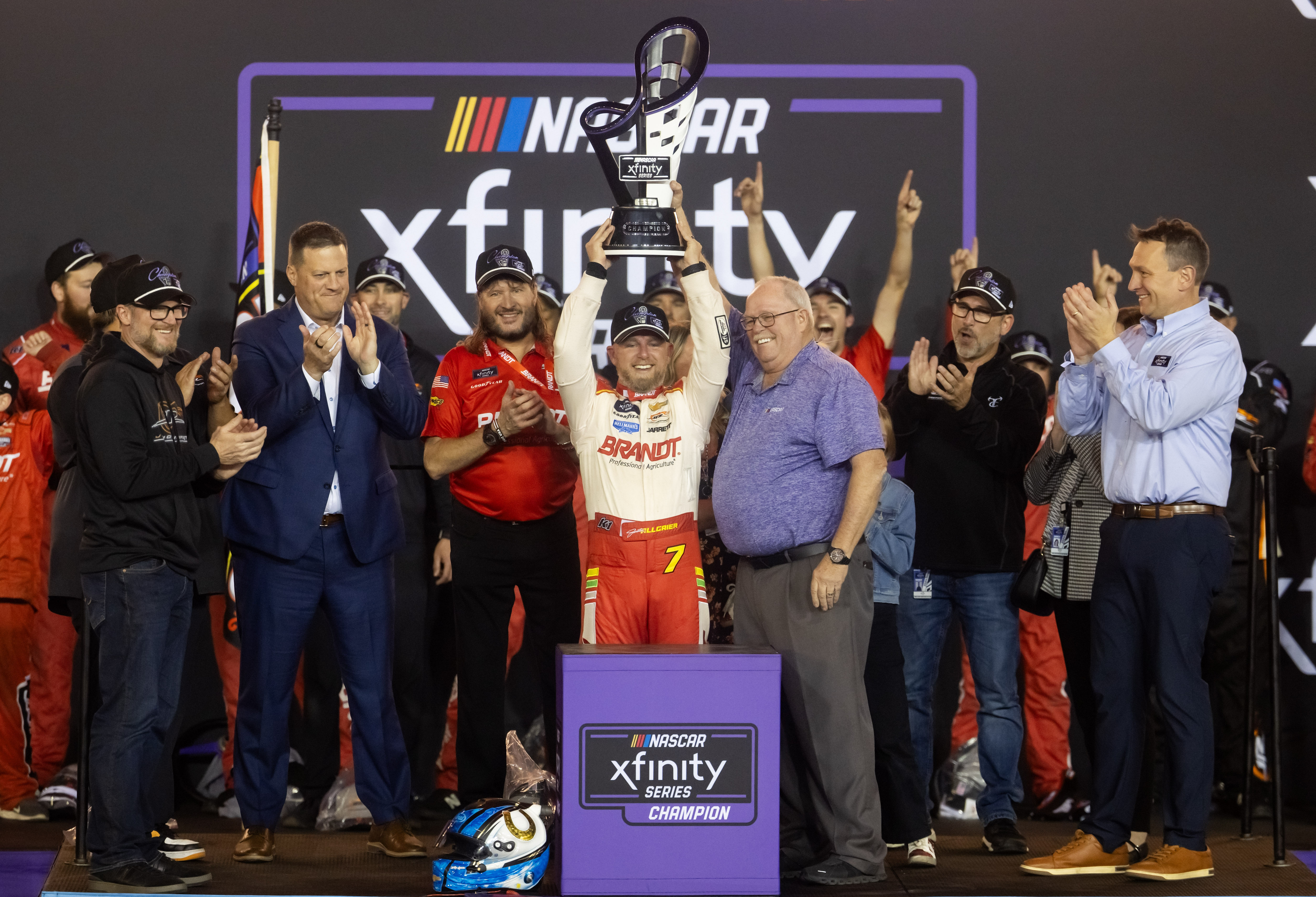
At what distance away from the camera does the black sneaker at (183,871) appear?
3514mm

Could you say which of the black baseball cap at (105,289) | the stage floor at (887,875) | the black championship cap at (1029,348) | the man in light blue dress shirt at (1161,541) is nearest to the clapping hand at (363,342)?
the black baseball cap at (105,289)

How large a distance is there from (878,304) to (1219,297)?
1.26 meters

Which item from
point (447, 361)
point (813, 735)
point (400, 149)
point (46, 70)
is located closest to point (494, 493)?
point (447, 361)

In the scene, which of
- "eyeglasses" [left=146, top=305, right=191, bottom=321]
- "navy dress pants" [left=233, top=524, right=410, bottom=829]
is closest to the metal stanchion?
"navy dress pants" [left=233, top=524, right=410, bottom=829]

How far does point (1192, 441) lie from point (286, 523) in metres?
2.50

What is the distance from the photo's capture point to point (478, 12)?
214 inches

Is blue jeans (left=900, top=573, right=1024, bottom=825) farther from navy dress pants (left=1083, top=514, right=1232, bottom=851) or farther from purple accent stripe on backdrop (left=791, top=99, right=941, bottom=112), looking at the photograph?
purple accent stripe on backdrop (left=791, top=99, right=941, bottom=112)

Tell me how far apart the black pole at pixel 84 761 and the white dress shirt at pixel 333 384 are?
2.35ft

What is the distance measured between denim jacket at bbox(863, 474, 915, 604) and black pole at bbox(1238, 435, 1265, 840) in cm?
115

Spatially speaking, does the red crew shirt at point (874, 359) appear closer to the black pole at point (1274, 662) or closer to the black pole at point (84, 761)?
the black pole at point (1274, 662)

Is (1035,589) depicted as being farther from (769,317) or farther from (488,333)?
(488,333)

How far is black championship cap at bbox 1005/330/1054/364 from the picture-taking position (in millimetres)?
5055

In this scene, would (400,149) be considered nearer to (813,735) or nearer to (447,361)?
(447,361)

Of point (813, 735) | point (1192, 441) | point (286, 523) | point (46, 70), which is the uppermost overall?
point (46, 70)
